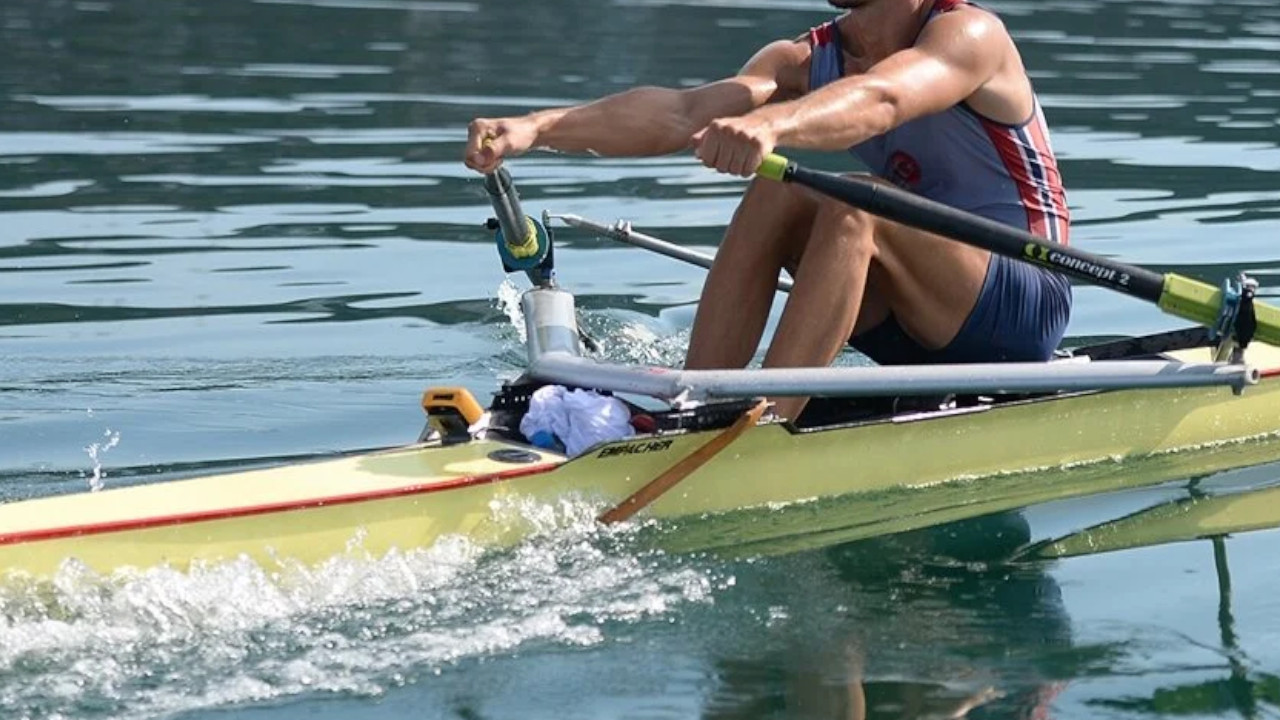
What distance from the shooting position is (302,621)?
5406mm

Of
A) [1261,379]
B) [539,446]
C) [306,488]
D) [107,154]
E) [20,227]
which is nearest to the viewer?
[306,488]

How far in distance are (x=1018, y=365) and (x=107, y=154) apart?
29.8ft

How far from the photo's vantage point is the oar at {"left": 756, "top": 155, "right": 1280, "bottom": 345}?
611 centimetres

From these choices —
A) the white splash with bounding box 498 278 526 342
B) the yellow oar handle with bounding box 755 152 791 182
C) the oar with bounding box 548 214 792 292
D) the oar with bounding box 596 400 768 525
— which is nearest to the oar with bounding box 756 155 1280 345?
the yellow oar handle with bounding box 755 152 791 182

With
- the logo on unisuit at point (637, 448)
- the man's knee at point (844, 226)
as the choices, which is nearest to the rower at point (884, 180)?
the man's knee at point (844, 226)

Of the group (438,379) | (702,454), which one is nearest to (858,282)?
(702,454)

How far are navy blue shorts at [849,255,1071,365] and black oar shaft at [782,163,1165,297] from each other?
445mm

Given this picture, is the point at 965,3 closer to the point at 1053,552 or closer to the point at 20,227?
the point at 1053,552

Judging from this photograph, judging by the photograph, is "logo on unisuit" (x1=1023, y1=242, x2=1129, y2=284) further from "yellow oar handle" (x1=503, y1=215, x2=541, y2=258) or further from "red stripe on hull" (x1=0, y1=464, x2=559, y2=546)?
"yellow oar handle" (x1=503, y1=215, x2=541, y2=258)

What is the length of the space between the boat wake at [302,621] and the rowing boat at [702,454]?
75 millimetres

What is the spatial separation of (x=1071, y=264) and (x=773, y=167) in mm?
931

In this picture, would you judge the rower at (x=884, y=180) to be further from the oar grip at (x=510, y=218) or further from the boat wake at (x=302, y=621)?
the boat wake at (x=302, y=621)

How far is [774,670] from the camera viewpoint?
5.25 metres

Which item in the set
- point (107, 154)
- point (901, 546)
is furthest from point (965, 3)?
point (107, 154)
